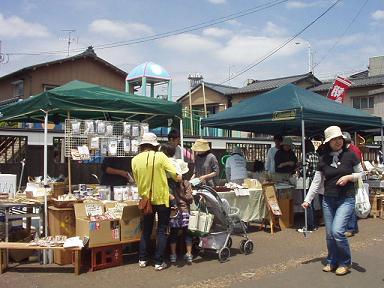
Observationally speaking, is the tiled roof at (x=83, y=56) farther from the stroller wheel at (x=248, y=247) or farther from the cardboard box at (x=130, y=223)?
the stroller wheel at (x=248, y=247)

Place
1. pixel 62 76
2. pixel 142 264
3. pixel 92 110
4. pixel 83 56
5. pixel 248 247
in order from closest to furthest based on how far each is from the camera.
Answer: pixel 142 264, pixel 248 247, pixel 92 110, pixel 62 76, pixel 83 56

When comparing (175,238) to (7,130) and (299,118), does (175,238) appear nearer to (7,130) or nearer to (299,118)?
(299,118)

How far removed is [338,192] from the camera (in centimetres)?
564

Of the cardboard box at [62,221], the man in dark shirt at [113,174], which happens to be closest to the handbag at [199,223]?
the man in dark shirt at [113,174]

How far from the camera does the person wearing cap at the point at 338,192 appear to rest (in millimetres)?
5574

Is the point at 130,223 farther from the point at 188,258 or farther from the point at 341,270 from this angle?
the point at 341,270

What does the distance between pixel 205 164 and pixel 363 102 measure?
2336cm

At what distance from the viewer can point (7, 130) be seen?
11453mm

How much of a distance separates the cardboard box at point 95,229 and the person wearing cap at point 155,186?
390 mm

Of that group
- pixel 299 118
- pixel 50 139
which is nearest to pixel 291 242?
pixel 299 118

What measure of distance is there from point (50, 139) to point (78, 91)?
5616mm

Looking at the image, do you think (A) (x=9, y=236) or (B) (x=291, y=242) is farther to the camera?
(B) (x=291, y=242)

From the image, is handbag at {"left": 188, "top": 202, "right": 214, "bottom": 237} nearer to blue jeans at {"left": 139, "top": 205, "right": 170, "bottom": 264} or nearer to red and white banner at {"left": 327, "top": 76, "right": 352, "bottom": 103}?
blue jeans at {"left": 139, "top": 205, "right": 170, "bottom": 264}

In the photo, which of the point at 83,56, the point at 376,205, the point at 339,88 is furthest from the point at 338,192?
the point at 83,56
